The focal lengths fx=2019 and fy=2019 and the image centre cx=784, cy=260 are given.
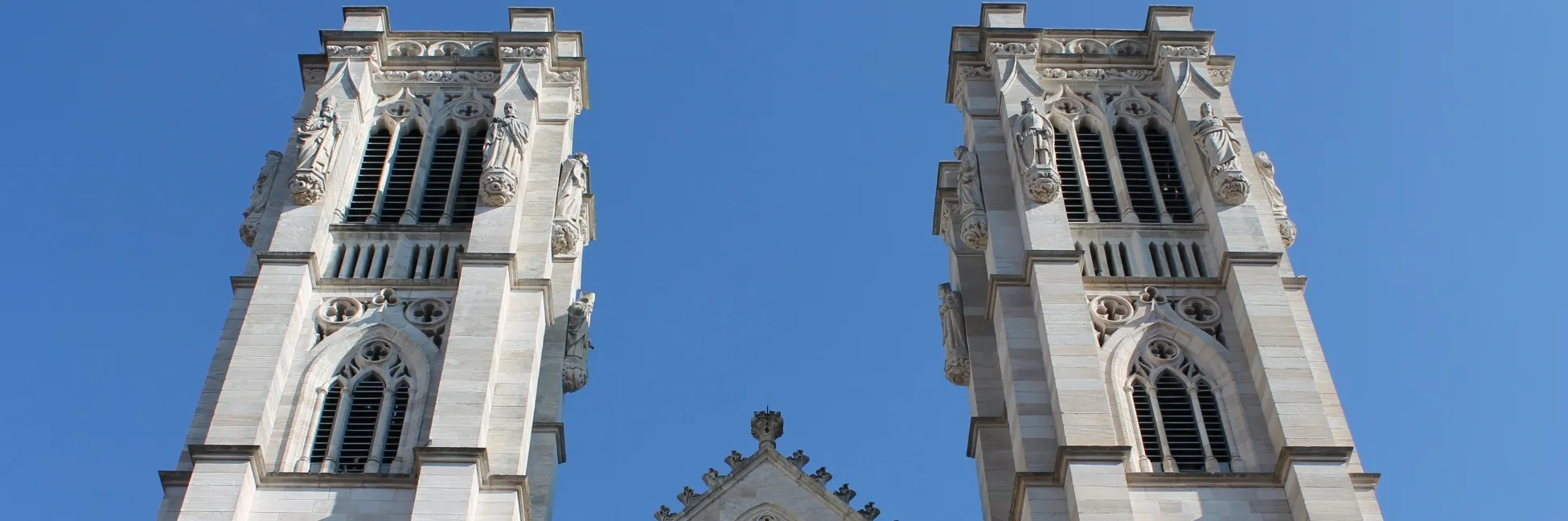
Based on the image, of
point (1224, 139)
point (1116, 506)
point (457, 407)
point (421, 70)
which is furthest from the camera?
point (421, 70)

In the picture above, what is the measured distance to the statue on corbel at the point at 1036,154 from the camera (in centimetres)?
3291

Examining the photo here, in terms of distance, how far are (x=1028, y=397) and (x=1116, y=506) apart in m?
3.18

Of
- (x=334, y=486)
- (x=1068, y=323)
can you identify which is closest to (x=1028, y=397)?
(x=1068, y=323)

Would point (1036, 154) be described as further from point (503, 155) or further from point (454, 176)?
point (454, 176)

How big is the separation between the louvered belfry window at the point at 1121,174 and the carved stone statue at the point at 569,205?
8352 millimetres

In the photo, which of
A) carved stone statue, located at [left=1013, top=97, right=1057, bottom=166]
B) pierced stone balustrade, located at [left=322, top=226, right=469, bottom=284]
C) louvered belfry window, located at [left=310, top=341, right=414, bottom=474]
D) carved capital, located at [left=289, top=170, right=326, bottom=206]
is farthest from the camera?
carved stone statue, located at [left=1013, top=97, right=1057, bottom=166]

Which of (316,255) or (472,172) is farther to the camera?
(472,172)

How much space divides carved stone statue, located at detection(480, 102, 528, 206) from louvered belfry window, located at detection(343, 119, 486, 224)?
13.8 inches

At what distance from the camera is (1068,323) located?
30.3 m

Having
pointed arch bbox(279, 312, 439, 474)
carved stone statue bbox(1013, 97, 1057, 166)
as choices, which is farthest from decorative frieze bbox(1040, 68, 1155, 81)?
Answer: pointed arch bbox(279, 312, 439, 474)

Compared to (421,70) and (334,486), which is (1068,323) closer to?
(334,486)

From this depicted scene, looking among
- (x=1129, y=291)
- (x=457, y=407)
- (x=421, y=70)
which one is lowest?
(x=457, y=407)

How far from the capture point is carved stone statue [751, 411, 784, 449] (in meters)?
32.9

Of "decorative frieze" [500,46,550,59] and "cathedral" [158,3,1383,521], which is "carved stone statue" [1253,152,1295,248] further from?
"decorative frieze" [500,46,550,59]
